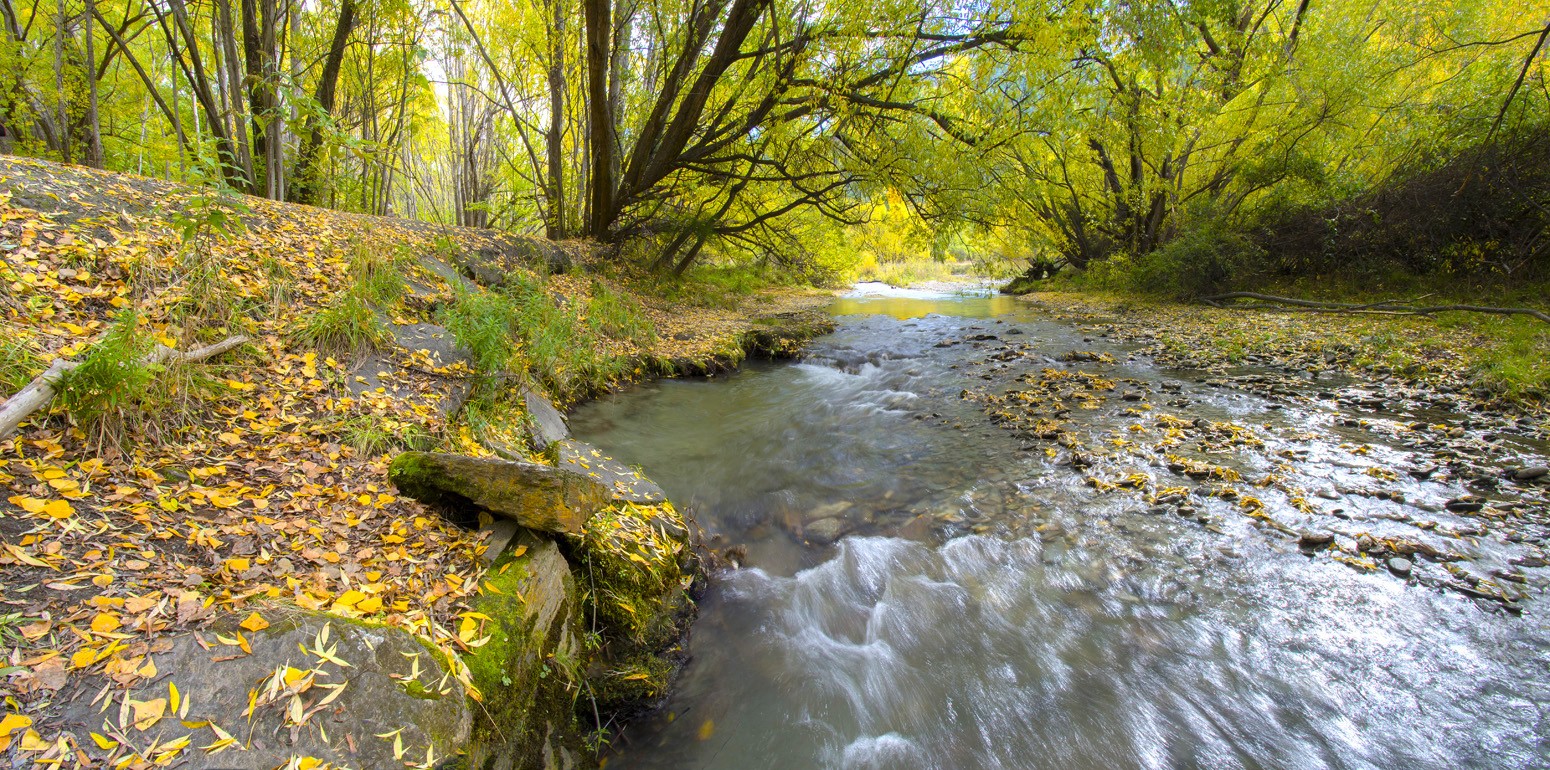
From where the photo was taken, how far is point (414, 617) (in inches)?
89.9

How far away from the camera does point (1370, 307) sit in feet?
31.3

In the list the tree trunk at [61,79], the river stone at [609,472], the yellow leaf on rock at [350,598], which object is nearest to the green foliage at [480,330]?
the river stone at [609,472]

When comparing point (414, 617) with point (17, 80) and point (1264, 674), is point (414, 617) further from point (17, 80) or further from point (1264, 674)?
point (17, 80)

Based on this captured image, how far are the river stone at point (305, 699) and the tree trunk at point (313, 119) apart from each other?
9286mm

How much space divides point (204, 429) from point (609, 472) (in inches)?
89.9

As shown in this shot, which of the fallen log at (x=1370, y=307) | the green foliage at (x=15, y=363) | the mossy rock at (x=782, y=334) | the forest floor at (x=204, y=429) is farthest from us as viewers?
the mossy rock at (x=782, y=334)

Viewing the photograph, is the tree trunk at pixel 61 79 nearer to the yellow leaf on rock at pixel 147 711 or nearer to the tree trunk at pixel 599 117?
the tree trunk at pixel 599 117

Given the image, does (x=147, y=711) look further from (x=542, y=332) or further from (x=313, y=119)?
(x=313, y=119)

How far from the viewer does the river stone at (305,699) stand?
160 cm

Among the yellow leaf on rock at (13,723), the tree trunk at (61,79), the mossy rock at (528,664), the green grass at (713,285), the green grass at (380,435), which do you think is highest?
the tree trunk at (61,79)

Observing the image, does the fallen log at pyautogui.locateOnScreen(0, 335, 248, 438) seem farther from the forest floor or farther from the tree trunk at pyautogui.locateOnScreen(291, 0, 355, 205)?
the tree trunk at pyautogui.locateOnScreen(291, 0, 355, 205)

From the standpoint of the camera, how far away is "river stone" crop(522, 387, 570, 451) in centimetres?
465

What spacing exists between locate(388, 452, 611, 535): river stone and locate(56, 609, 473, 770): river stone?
76 cm

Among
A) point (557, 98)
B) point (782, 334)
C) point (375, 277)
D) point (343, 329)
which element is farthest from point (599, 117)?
point (343, 329)
